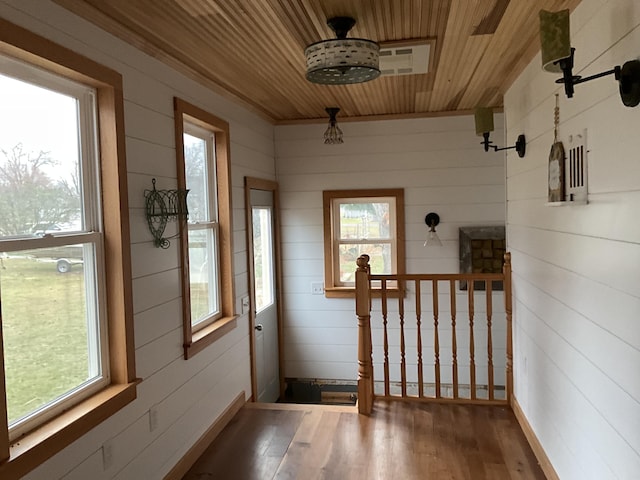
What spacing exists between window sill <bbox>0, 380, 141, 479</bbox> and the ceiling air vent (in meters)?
2.11

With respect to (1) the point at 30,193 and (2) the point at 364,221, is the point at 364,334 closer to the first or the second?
(2) the point at 364,221

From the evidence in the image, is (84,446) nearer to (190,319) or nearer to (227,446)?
(190,319)

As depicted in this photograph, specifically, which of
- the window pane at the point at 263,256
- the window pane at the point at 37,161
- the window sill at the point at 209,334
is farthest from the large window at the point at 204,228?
the window pane at the point at 37,161

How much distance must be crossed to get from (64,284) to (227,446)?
1.65 metres

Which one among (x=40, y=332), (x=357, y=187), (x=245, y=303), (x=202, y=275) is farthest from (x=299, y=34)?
(x=357, y=187)

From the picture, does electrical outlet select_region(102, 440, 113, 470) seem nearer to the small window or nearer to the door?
the door

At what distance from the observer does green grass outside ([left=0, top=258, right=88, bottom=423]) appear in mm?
1843

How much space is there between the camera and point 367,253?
504cm

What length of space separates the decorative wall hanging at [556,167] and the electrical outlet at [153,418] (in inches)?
85.6

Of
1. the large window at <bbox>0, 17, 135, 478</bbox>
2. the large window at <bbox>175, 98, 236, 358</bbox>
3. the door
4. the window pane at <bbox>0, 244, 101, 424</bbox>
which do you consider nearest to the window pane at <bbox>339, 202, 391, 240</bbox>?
the door

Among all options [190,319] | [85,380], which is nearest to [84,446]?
[85,380]

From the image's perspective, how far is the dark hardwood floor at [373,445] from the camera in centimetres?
289

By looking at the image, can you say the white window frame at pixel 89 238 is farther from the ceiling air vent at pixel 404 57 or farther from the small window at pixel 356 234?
the small window at pixel 356 234

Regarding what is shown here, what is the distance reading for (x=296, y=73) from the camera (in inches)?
133
